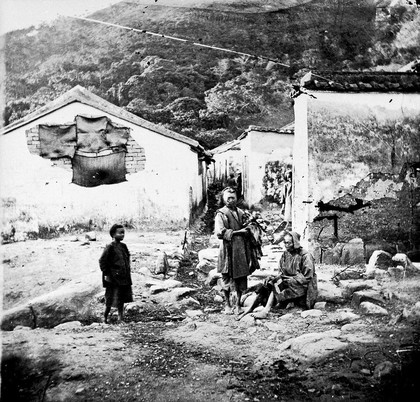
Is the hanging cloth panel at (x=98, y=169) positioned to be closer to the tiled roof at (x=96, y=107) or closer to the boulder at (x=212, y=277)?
the tiled roof at (x=96, y=107)

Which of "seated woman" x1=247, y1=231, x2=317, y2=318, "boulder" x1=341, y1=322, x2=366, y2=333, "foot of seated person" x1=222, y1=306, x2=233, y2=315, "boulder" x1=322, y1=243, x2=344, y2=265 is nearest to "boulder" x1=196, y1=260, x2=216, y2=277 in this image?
"foot of seated person" x1=222, y1=306, x2=233, y2=315

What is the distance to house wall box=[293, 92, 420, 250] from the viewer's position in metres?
4.59

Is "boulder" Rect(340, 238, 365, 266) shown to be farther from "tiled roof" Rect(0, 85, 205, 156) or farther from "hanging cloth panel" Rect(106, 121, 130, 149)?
"hanging cloth panel" Rect(106, 121, 130, 149)

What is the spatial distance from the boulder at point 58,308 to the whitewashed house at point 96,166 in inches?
A: 24.4

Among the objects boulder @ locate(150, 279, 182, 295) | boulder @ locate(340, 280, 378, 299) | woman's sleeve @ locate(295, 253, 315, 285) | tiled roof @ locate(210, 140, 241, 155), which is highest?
tiled roof @ locate(210, 140, 241, 155)

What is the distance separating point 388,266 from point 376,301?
1.37ft

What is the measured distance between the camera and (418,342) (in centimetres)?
418

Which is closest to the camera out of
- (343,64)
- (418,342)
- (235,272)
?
(418,342)

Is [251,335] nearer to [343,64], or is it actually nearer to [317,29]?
[343,64]

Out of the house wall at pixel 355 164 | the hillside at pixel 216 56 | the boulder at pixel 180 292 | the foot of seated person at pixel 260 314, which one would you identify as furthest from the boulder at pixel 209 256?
the hillside at pixel 216 56

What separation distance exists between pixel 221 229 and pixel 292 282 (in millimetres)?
801

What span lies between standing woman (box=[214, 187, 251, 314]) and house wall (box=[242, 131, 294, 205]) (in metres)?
0.32

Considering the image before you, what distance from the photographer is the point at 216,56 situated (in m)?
4.79

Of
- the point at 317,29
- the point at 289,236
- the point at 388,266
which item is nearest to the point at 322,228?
the point at 289,236
